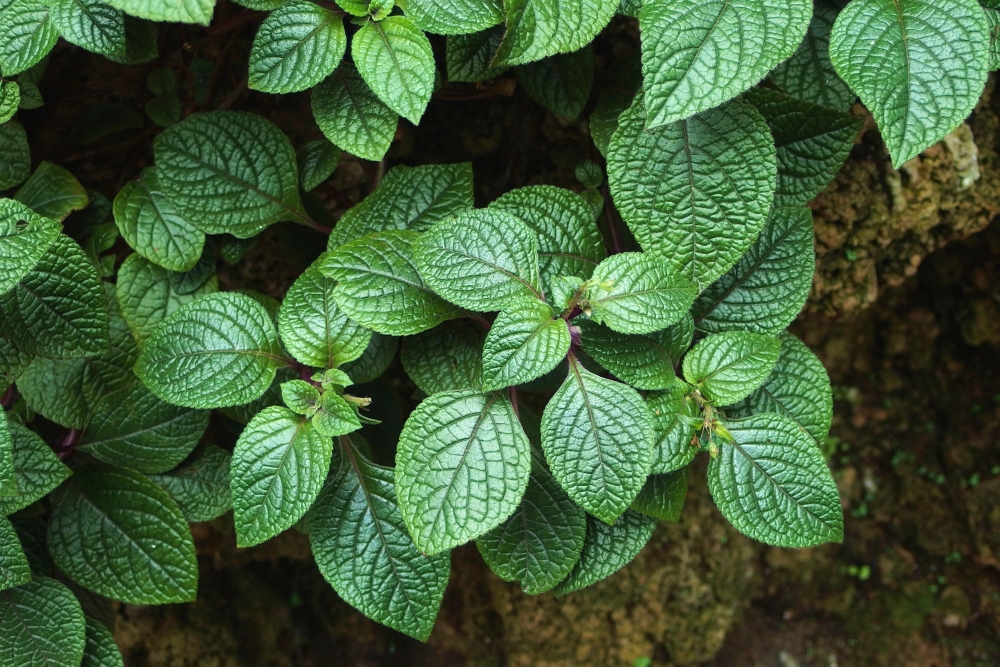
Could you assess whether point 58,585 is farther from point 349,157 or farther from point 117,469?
point 349,157

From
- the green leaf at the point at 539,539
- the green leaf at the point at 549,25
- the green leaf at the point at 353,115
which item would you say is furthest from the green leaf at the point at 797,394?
the green leaf at the point at 353,115

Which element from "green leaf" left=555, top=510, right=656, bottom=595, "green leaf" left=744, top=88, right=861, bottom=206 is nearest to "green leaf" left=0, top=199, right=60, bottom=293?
"green leaf" left=555, top=510, right=656, bottom=595

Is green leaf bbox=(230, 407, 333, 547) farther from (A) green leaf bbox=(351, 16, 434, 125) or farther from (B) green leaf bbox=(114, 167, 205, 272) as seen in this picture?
(A) green leaf bbox=(351, 16, 434, 125)

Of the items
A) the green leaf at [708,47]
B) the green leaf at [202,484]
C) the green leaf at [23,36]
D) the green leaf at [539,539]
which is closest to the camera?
the green leaf at [708,47]

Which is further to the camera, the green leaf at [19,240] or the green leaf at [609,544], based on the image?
the green leaf at [609,544]

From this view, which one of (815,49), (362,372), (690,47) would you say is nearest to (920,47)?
(815,49)

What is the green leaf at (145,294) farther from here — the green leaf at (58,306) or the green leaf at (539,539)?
the green leaf at (539,539)
